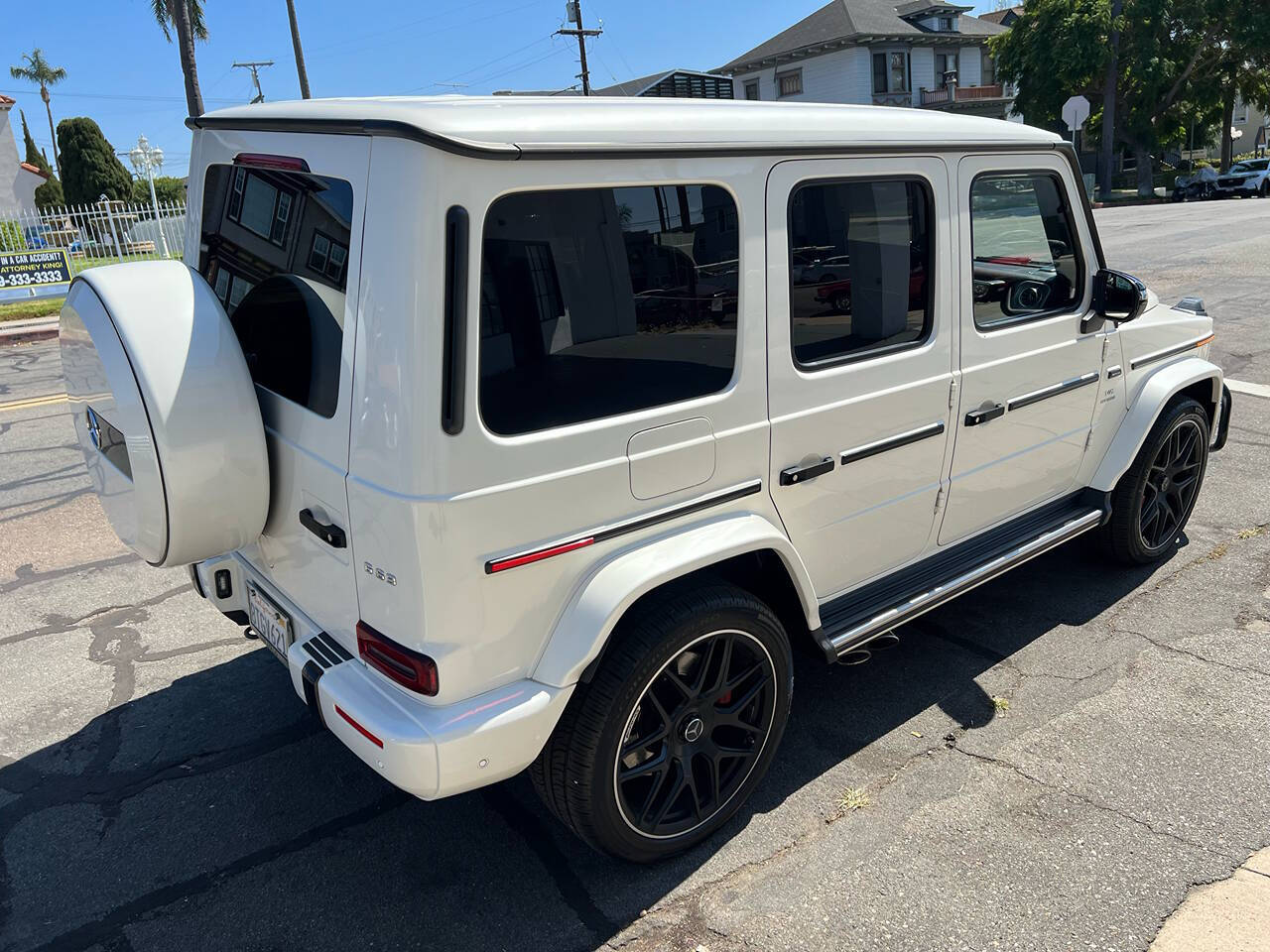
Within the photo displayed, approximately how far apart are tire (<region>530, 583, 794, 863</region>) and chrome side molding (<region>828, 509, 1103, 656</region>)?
309mm

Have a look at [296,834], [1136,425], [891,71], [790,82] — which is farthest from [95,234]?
[891,71]

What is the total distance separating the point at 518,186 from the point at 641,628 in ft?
3.91

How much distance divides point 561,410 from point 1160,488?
3.45m

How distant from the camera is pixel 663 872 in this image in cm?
274

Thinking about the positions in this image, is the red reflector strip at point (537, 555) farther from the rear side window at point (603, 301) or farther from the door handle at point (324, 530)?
the door handle at point (324, 530)

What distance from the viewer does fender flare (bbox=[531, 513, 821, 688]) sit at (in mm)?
2336

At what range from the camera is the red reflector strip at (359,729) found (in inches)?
89.1

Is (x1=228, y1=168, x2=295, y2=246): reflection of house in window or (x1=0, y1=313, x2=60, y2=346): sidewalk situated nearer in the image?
(x1=228, y1=168, x2=295, y2=246): reflection of house in window

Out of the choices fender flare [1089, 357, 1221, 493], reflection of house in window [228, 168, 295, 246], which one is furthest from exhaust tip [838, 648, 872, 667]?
reflection of house in window [228, 168, 295, 246]

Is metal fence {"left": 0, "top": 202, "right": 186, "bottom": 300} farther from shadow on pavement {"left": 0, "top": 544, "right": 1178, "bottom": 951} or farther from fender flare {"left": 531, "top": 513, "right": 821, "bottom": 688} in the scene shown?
fender flare {"left": 531, "top": 513, "right": 821, "bottom": 688}

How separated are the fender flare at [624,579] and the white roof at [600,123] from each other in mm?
1032

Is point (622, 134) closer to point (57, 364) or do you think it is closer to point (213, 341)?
point (213, 341)

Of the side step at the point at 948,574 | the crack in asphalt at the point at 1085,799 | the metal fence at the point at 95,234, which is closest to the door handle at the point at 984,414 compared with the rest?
the side step at the point at 948,574

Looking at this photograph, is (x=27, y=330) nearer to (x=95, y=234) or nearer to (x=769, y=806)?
(x=95, y=234)
